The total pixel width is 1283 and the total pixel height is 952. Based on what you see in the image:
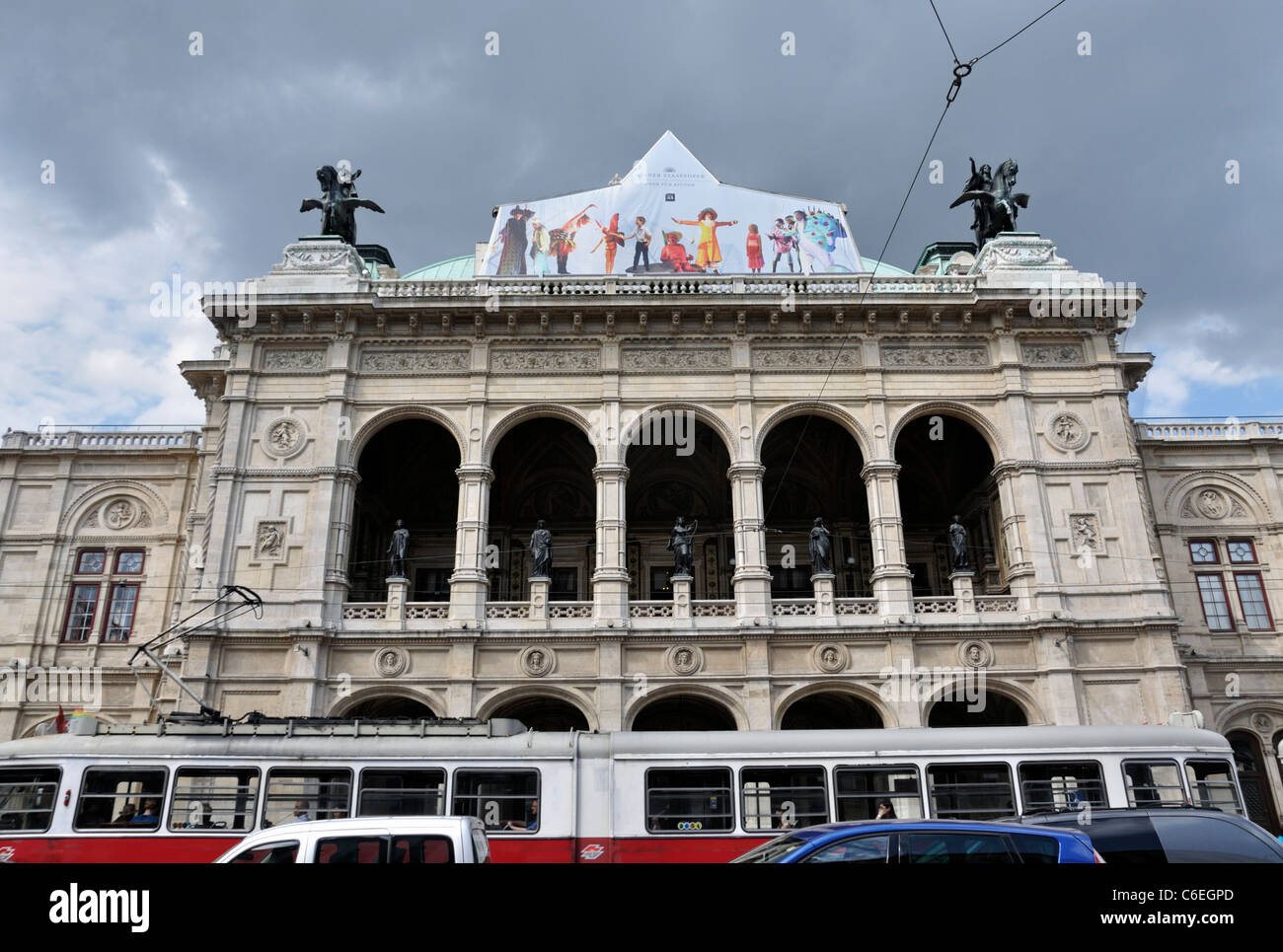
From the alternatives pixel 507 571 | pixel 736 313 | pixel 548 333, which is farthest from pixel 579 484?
pixel 736 313

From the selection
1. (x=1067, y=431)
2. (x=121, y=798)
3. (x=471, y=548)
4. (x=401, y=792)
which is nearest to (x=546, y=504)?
(x=471, y=548)

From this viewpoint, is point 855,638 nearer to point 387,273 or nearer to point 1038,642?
point 1038,642

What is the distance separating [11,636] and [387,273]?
1587cm

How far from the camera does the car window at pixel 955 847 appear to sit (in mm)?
5867

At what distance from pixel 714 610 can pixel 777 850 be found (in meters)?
16.2

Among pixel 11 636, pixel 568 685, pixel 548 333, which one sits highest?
pixel 548 333

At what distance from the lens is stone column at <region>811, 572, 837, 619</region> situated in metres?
22.1

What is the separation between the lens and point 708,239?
90.5 feet

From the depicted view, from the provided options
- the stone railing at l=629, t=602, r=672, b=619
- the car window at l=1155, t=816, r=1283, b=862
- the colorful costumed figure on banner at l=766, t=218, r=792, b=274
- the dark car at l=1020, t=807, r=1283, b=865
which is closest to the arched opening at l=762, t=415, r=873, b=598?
the colorful costumed figure on banner at l=766, t=218, r=792, b=274

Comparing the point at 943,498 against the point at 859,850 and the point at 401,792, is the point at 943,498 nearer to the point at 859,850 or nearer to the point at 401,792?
the point at 401,792

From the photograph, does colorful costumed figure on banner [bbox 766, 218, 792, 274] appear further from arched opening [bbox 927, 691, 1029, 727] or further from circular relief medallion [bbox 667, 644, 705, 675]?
arched opening [bbox 927, 691, 1029, 727]

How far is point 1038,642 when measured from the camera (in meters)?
21.8

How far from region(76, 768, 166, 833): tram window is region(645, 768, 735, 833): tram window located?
696cm
